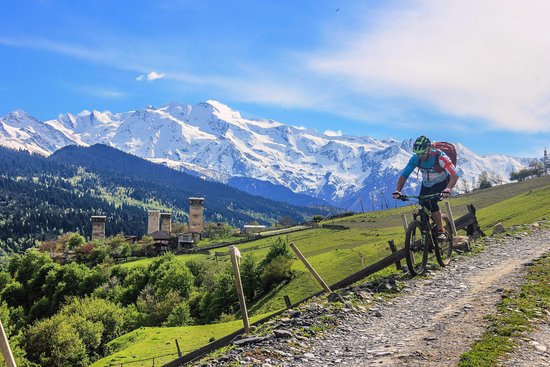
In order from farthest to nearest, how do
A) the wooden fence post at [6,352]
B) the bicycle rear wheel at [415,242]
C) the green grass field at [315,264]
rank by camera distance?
the green grass field at [315,264]
the bicycle rear wheel at [415,242]
the wooden fence post at [6,352]

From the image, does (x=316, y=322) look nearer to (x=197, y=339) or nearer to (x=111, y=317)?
(x=197, y=339)

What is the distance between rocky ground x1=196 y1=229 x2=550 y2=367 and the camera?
10242 mm

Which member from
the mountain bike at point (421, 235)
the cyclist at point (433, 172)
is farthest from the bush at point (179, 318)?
the cyclist at point (433, 172)

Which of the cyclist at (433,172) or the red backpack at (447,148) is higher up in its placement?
the red backpack at (447,148)

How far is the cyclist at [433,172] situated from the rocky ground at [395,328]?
8.91 feet

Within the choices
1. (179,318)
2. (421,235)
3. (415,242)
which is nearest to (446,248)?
(421,235)

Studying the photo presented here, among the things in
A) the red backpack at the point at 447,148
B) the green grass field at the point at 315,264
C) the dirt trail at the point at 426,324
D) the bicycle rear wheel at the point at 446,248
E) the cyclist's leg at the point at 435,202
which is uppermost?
the red backpack at the point at 447,148

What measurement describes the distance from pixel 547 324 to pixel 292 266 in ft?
223

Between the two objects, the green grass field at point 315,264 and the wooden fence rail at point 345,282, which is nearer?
the wooden fence rail at point 345,282

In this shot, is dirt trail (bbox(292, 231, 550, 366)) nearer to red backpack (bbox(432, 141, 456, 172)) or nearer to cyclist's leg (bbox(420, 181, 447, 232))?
cyclist's leg (bbox(420, 181, 447, 232))

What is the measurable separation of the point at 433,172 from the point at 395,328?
23.4 feet

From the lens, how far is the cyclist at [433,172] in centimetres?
1694

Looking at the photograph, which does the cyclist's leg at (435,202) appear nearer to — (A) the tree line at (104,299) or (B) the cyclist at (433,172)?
(B) the cyclist at (433,172)

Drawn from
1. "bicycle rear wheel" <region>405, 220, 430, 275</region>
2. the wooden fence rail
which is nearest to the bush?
the wooden fence rail
